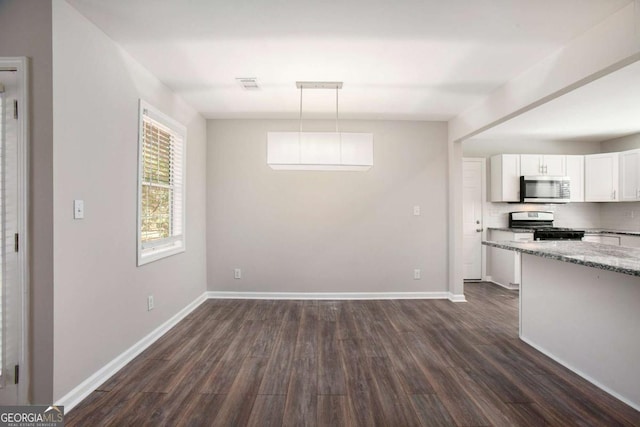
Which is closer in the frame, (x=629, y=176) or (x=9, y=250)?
(x=9, y=250)

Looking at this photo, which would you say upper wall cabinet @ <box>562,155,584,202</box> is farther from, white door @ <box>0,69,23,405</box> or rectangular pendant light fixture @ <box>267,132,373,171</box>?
white door @ <box>0,69,23,405</box>

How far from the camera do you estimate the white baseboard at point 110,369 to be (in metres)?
1.90

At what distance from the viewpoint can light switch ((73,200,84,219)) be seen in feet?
6.35

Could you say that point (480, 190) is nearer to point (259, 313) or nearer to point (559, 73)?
point (559, 73)

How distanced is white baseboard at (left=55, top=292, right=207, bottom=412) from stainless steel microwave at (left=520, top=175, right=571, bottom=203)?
5381mm

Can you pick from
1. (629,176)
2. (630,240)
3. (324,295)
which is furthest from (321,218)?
(629,176)

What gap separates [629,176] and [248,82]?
5754mm

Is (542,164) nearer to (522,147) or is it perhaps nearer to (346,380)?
(522,147)

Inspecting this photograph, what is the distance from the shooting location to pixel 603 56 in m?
1.95

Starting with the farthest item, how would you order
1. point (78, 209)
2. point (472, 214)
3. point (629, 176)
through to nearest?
point (472, 214)
point (629, 176)
point (78, 209)

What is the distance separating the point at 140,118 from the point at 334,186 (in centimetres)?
245

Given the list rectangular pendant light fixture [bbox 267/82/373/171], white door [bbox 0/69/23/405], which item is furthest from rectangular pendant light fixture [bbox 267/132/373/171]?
white door [bbox 0/69/23/405]

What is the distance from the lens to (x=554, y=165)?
4949mm

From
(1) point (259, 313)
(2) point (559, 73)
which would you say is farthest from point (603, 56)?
(1) point (259, 313)
